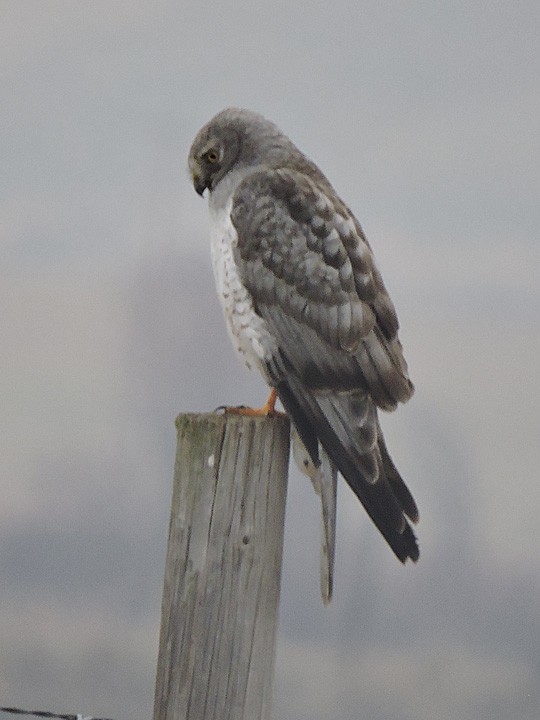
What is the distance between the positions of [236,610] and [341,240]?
6.71 feet

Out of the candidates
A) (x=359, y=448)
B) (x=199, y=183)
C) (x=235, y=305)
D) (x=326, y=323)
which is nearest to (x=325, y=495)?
(x=359, y=448)

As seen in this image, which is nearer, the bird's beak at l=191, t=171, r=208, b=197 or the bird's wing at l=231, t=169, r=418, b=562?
the bird's wing at l=231, t=169, r=418, b=562

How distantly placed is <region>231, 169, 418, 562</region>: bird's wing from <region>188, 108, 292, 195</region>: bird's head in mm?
281

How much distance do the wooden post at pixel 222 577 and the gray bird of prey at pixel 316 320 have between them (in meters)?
0.57

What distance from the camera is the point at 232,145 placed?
18.7 feet

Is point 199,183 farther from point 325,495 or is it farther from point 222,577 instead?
point 222,577

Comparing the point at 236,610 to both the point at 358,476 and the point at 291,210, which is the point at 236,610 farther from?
the point at 291,210

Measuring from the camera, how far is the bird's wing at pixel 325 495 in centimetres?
433

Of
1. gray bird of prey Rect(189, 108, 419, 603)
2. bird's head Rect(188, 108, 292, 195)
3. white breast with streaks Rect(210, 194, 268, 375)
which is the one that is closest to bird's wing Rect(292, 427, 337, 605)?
gray bird of prey Rect(189, 108, 419, 603)

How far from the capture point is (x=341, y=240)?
5141 mm

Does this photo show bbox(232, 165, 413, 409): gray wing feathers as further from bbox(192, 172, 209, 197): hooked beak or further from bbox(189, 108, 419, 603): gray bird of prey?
bbox(192, 172, 209, 197): hooked beak

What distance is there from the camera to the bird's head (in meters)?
5.64

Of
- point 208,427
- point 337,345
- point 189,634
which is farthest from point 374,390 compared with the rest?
point 189,634

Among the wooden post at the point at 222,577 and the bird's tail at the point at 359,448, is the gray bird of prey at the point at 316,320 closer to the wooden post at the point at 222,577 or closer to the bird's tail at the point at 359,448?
the bird's tail at the point at 359,448
